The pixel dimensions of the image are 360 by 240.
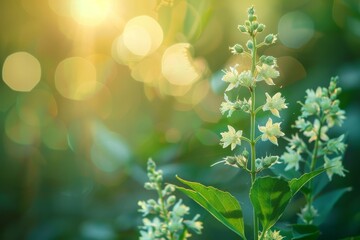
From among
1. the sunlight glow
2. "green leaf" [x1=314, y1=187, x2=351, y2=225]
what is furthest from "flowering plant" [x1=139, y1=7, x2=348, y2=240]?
the sunlight glow

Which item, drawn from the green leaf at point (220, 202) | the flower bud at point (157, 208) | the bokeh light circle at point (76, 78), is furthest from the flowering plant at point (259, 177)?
the bokeh light circle at point (76, 78)

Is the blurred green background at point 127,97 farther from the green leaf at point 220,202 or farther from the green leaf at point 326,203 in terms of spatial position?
the green leaf at point 220,202

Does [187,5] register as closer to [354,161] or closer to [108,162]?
[108,162]

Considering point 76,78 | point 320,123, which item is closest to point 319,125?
point 320,123

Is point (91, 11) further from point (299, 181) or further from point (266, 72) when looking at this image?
point (299, 181)

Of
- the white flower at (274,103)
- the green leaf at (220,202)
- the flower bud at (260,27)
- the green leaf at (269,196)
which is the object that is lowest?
the green leaf at (269,196)

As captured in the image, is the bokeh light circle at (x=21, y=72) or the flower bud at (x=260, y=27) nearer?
the flower bud at (x=260, y=27)

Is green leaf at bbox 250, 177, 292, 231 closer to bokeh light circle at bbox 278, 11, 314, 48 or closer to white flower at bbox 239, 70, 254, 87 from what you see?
white flower at bbox 239, 70, 254, 87
